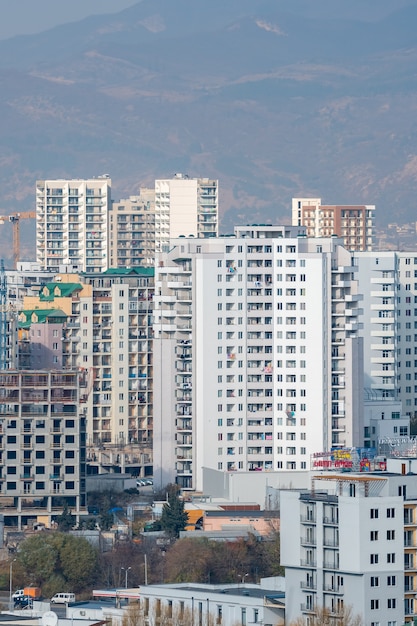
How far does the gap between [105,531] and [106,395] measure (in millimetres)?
17759

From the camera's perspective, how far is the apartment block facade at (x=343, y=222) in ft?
435

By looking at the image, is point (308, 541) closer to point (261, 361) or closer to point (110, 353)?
point (261, 361)

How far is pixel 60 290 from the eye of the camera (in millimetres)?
80938

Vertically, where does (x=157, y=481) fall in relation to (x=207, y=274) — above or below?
below

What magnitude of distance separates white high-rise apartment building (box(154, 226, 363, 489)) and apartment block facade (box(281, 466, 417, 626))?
3147cm

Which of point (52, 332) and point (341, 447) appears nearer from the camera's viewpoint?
point (341, 447)

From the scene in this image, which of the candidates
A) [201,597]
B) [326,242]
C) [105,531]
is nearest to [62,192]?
[326,242]

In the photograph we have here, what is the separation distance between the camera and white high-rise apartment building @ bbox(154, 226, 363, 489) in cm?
7106

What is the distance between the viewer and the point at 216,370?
234 ft

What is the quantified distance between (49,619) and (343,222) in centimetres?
9275

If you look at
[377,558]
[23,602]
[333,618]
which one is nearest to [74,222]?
[23,602]

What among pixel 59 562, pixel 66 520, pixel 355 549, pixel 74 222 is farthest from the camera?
pixel 74 222

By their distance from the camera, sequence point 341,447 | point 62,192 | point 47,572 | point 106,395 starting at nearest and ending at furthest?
point 47,572 → point 341,447 → point 106,395 → point 62,192

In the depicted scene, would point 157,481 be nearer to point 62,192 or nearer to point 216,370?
point 216,370
